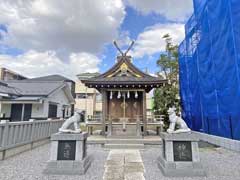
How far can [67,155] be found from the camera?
5.12m

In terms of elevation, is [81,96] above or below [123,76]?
above

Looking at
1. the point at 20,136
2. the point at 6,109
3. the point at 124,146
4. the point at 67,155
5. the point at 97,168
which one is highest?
the point at 6,109

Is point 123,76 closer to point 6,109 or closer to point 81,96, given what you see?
point 6,109

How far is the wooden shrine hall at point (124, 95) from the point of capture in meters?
10.6

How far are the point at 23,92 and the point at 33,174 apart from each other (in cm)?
1094

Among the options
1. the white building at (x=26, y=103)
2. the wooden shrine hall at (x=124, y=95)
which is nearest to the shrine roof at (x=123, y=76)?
the wooden shrine hall at (x=124, y=95)

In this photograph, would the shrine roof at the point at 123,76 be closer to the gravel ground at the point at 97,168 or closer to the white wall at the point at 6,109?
the gravel ground at the point at 97,168

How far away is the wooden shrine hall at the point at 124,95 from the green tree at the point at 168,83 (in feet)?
13.3

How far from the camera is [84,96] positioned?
29562 mm

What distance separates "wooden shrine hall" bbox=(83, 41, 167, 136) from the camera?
34.7ft

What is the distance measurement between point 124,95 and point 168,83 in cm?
525

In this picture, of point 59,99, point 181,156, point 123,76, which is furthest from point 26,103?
point 181,156

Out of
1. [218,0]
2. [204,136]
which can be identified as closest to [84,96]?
[204,136]

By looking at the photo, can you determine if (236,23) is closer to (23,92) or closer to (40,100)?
(40,100)
